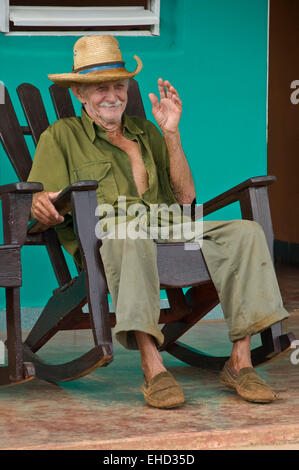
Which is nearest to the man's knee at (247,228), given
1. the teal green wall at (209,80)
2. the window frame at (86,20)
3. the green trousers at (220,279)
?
the green trousers at (220,279)

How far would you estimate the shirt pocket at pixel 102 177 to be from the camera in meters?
3.12

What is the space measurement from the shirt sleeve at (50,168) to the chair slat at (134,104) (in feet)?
2.04

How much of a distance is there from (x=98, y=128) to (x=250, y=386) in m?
1.22

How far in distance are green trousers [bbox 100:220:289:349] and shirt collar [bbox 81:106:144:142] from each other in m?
0.62

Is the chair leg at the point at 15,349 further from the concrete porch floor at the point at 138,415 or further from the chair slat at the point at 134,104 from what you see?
the chair slat at the point at 134,104

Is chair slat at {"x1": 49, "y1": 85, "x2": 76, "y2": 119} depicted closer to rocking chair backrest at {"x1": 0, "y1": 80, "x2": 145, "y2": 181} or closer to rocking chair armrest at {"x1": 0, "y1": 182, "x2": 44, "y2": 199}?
rocking chair backrest at {"x1": 0, "y1": 80, "x2": 145, "y2": 181}

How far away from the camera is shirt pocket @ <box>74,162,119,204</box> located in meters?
3.12

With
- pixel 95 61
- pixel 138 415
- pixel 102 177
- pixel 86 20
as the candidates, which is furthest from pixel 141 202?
pixel 86 20

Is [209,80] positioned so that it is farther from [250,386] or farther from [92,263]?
[250,386]

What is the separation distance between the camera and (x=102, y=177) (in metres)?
3.14

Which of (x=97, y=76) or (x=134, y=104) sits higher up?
(x=97, y=76)

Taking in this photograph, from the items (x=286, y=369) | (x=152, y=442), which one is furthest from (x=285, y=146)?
(x=152, y=442)

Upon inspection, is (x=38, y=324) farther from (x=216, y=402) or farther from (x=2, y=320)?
(x=2, y=320)

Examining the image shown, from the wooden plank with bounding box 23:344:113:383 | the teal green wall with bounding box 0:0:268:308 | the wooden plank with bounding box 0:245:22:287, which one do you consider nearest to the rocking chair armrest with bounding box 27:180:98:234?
the wooden plank with bounding box 0:245:22:287
